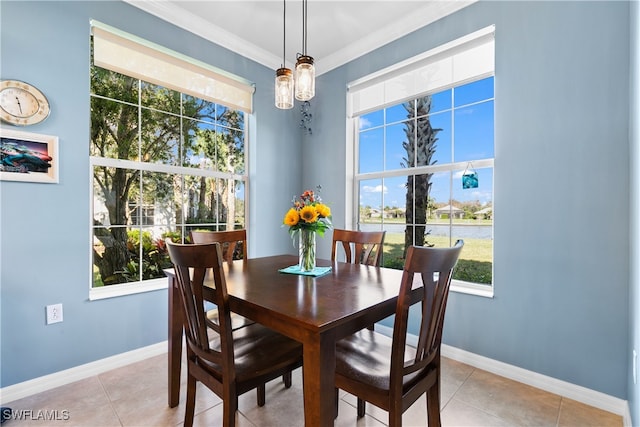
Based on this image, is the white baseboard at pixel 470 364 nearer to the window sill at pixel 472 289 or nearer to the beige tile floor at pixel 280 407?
the beige tile floor at pixel 280 407

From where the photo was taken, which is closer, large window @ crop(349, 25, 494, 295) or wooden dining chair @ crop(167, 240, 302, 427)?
wooden dining chair @ crop(167, 240, 302, 427)

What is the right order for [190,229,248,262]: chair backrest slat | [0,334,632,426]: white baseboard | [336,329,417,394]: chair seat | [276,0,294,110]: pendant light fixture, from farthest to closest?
[190,229,248,262]: chair backrest slat, [276,0,294,110]: pendant light fixture, [0,334,632,426]: white baseboard, [336,329,417,394]: chair seat

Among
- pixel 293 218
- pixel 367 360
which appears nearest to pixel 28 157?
pixel 293 218

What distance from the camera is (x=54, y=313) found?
1.94 m

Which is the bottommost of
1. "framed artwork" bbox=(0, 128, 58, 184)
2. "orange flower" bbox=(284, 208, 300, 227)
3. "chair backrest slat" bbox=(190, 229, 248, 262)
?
"chair backrest slat" bbox=(190, 229, 248, 262)

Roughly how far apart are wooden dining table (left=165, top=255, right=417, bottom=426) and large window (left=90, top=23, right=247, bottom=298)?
0.97 meters

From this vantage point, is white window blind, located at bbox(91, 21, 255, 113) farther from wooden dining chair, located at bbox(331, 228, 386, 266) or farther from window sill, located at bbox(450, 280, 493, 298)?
window sill, located at bbox(450, 280, 493, 298)

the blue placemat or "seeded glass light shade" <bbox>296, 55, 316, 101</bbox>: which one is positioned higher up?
"seeded glass light shade" <bbox>296, 55, 316, 101</bbox>

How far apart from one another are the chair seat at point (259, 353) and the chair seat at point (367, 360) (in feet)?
0.79

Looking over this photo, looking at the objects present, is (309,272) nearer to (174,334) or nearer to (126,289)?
(174,334)

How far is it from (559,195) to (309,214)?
160 centimetres

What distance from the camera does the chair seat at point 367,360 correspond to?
1.19 metres

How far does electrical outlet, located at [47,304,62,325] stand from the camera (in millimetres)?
1923

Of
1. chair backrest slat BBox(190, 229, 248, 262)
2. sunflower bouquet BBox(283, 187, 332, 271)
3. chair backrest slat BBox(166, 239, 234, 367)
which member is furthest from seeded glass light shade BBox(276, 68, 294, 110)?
chair backrest slat BBox(166, 239, 234, 367)
